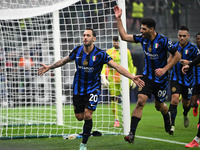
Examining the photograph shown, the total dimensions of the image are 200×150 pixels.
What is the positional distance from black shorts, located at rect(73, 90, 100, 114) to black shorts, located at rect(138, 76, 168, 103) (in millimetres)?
770

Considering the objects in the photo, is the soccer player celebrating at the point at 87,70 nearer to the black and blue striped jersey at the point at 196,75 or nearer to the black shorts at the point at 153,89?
the black shorts at the point at 153,89

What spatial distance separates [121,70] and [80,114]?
49.9 inches

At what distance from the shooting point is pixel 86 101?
7398 mm

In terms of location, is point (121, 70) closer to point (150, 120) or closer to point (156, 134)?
point (156, 134)

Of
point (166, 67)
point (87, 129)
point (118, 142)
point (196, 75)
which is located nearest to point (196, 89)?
point (196, 75)

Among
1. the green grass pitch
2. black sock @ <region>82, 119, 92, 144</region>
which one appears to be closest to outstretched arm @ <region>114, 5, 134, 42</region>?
black sock @ <region>82, 119, 92, 144</region>

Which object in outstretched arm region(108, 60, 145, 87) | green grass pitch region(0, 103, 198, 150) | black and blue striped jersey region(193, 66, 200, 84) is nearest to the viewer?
outstretched arm region(108, 60, 145, 87)

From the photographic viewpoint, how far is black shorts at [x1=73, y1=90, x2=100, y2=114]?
7237mm

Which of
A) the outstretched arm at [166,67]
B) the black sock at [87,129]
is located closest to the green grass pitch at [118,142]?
the black sock at [87,129]

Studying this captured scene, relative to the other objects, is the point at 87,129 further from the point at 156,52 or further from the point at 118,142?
the point at 156,52

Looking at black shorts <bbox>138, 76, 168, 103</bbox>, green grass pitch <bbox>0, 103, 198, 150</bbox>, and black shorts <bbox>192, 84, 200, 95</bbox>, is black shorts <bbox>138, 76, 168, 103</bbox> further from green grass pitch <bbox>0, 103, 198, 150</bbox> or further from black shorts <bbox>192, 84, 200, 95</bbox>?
black shorts <bbox>192, 84, 200, 95</bbox>

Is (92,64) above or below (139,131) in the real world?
above

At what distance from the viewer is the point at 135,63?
1998 cm

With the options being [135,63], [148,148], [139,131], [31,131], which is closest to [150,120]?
[139,131]
